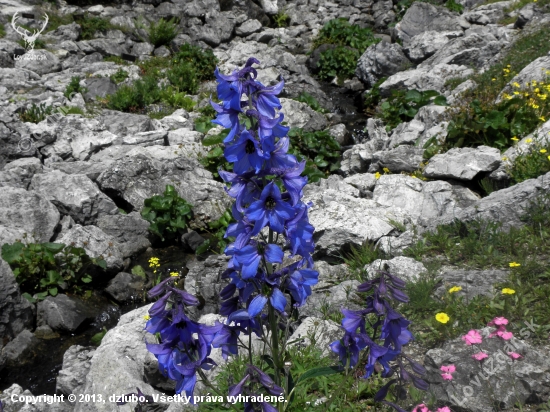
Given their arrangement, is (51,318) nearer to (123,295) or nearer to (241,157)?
(123,295)

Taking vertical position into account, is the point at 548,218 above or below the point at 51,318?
above

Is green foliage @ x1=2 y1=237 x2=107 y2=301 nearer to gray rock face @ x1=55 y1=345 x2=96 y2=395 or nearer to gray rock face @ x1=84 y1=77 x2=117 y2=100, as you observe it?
gray rock face @ x1=55 y1=345 x2=96 y2=395

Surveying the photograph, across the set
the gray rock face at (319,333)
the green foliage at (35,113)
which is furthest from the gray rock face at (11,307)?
the green foliage at (35,113)

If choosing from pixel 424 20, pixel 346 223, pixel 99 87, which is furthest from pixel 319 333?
pixel 424 20

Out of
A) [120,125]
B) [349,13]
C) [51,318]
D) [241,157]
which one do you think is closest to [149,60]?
[120,125]

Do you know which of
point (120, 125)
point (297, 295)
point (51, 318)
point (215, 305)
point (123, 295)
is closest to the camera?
point (297, 295)

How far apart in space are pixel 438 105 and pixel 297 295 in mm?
9725

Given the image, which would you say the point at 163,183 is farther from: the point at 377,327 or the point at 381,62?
the point at 381,62

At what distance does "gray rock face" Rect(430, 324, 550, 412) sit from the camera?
347 centimetres

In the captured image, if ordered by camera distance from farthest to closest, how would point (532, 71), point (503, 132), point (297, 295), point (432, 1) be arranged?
point (432, 1) < point (532, 71) < point (503, 132) < point (297, 295)

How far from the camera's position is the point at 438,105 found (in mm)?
11297

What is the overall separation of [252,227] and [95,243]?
6.61 metres

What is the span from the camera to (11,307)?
22.9 feet

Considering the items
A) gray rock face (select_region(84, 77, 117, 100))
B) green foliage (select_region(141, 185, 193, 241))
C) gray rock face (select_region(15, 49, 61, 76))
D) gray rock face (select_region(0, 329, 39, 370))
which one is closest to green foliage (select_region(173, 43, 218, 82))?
gray rock face (select_region(84, 77, 117, 100))
